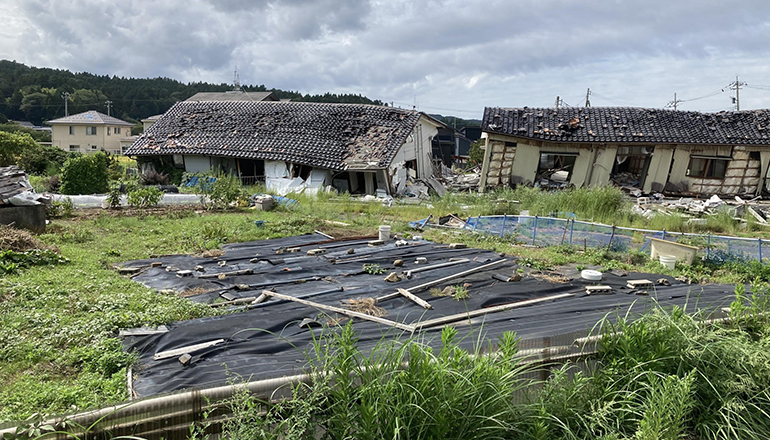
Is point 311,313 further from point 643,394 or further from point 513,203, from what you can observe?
point 513,203

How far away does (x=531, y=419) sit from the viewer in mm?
2770

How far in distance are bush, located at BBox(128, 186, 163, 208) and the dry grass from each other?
988 cm

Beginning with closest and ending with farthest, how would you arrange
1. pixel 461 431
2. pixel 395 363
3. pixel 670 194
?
pixel 461 431
pixel 395 363
pixel 670 194

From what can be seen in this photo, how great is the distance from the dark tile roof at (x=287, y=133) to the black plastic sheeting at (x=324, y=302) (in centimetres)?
1041

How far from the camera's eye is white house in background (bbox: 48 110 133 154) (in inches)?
1687

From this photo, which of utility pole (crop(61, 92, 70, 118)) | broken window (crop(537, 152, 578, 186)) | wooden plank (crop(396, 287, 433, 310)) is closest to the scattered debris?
wooden plank (crop(396, 287, 433, 310))

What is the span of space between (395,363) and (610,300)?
475cm

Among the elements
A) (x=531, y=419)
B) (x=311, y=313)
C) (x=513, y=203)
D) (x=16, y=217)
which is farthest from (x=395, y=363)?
(x=513, y=203)

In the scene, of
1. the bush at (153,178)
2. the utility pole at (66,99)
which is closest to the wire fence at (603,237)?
the bush at (153,178)

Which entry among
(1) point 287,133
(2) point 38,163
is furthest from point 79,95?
(1) point 287,133

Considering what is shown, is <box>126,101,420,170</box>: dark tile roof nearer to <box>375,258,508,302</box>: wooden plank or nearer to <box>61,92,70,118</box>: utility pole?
<box>375,258,508,302</box>: wooden plank

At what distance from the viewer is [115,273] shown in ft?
24.0

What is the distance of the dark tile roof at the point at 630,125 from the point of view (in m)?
19.7

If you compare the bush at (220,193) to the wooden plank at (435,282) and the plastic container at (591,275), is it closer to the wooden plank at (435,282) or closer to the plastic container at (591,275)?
the wooden plank at (435,282)
